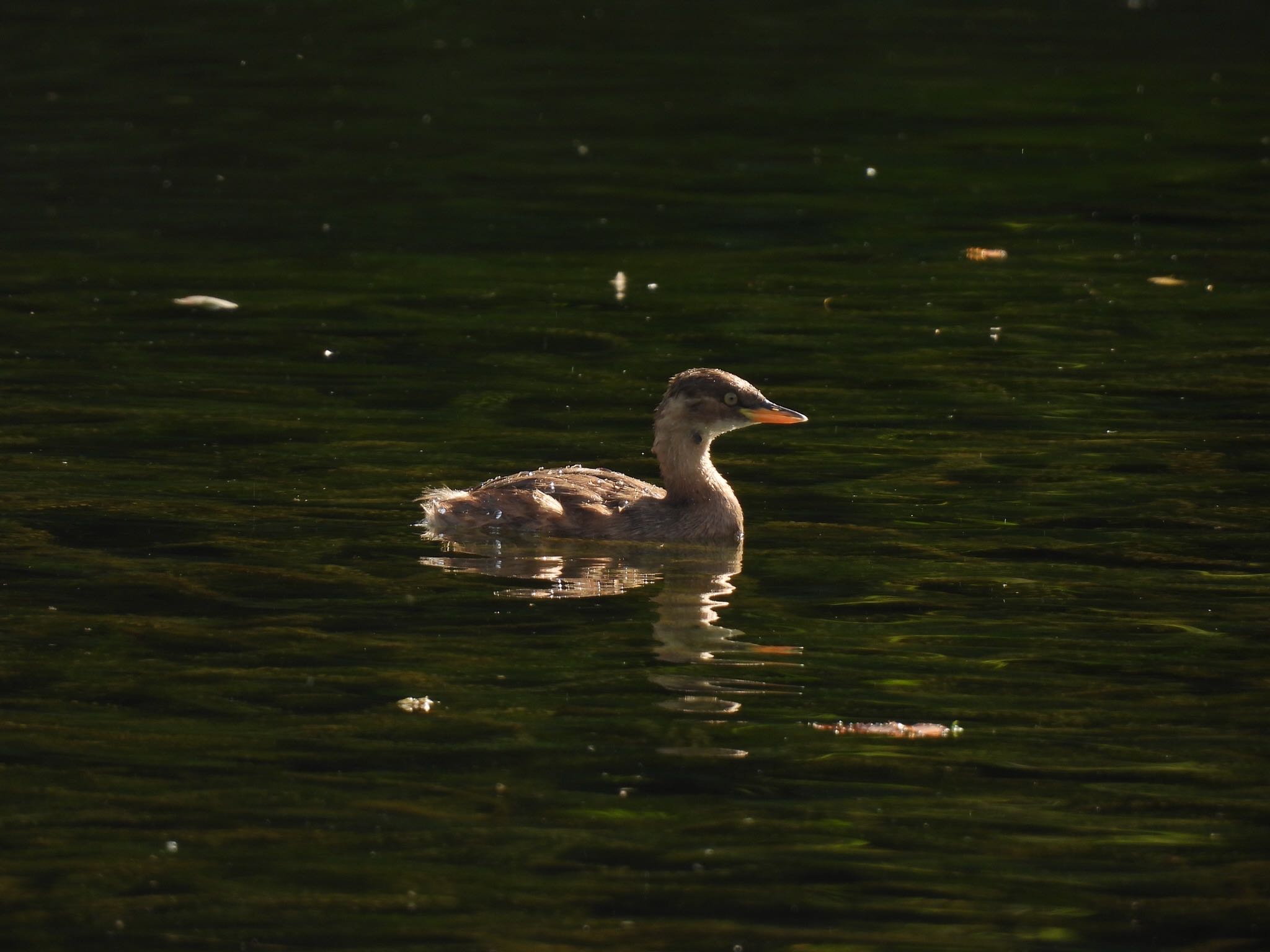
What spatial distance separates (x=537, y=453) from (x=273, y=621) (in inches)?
133

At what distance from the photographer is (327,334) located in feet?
50.9

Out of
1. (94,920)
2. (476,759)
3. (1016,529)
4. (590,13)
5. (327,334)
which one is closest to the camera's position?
(94,920)

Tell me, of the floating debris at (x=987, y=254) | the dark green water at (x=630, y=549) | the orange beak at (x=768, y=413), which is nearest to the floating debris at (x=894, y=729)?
the dark green water at (x=630, y=549)

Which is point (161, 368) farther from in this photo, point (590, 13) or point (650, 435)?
point (590, 13)

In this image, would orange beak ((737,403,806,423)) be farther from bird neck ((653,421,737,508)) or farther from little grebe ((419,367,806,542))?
bird neck ((653,421,737,508))

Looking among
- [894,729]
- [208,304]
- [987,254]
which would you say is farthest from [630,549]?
[987,254]

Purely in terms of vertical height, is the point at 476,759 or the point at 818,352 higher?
the point at 818,352

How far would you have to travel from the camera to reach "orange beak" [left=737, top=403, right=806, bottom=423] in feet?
38.3

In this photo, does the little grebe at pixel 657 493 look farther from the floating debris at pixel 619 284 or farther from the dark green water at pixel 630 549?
the floating debris at pixel 619 284

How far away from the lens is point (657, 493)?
11.8 metres

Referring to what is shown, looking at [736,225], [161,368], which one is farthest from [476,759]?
[736,225]

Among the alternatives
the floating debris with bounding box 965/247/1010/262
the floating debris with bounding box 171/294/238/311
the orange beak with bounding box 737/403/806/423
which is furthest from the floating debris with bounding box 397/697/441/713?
the floating debris with bounding box 965/247/1010/262

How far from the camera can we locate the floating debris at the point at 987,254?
60.6ft

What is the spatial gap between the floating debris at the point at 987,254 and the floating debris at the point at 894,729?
10.5 metres
